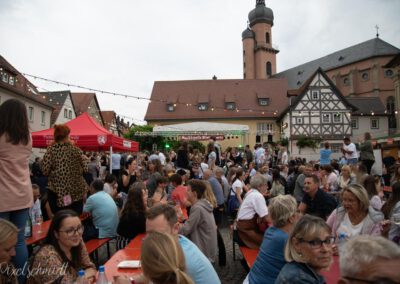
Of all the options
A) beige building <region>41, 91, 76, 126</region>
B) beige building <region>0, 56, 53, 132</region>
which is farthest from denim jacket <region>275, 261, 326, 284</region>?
beige building <region>41, 91, 76, 126</region>

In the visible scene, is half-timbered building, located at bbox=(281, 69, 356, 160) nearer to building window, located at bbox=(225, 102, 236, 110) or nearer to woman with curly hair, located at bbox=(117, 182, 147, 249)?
building window, located at bbox=(225, 102, 236, 110)

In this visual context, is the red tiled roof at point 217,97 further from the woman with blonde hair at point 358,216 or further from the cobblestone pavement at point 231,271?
the woman with blonde hair at point 358,216

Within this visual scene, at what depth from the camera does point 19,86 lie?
2873cm

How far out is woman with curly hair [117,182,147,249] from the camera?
5.14 metres

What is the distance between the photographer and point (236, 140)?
45.3m

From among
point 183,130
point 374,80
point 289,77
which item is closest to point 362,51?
point 374,80

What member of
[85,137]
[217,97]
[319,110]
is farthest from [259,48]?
[85,137]

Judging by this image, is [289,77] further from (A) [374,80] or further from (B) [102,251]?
(B) [102,251]

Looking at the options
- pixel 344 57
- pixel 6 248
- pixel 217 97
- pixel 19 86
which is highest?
pixel 344 57

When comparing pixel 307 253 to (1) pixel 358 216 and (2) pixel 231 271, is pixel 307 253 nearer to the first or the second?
(1) pixel 358 216

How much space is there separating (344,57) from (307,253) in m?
61.3

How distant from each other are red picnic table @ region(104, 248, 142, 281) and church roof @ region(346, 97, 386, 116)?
41.3 meters

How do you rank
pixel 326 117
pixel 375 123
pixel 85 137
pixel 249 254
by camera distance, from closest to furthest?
1. pixel 249 254
2. pixel 85 137
3. pixel 326 117
4. pixel 375 123

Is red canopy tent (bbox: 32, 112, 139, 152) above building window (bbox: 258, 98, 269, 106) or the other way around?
the other way around
